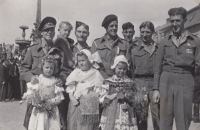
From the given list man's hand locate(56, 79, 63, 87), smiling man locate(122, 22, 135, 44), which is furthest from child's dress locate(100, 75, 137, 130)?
smiling man locate(122, 22, 135, 44)

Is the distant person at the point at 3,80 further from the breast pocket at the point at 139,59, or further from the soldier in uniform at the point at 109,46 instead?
the breast pocket at the point at 139,59

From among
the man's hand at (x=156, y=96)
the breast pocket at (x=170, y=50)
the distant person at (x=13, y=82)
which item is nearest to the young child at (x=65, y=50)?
the man's hand at (x=156, y=96)

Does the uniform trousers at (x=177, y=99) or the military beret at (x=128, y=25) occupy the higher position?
the military beret at (x=128, y=25)

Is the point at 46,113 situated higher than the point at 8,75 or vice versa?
the point at 46,113

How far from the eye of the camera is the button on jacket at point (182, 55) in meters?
4.24

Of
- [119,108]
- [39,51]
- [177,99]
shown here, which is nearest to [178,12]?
[177,99]

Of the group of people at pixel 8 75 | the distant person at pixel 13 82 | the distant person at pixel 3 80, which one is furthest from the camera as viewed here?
the distant person at pixel 13 82

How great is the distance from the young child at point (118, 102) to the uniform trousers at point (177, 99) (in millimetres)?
513

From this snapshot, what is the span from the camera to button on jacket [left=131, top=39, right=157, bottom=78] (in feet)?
16.3

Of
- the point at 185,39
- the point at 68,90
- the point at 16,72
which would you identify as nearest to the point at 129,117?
the point at 68,90

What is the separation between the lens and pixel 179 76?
13.9 feet

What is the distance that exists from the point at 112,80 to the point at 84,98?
Result: 1.84 ft

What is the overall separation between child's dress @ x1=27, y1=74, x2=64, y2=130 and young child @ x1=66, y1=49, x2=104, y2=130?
0.67 ft

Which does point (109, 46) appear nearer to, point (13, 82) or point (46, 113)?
point (46, 113)
